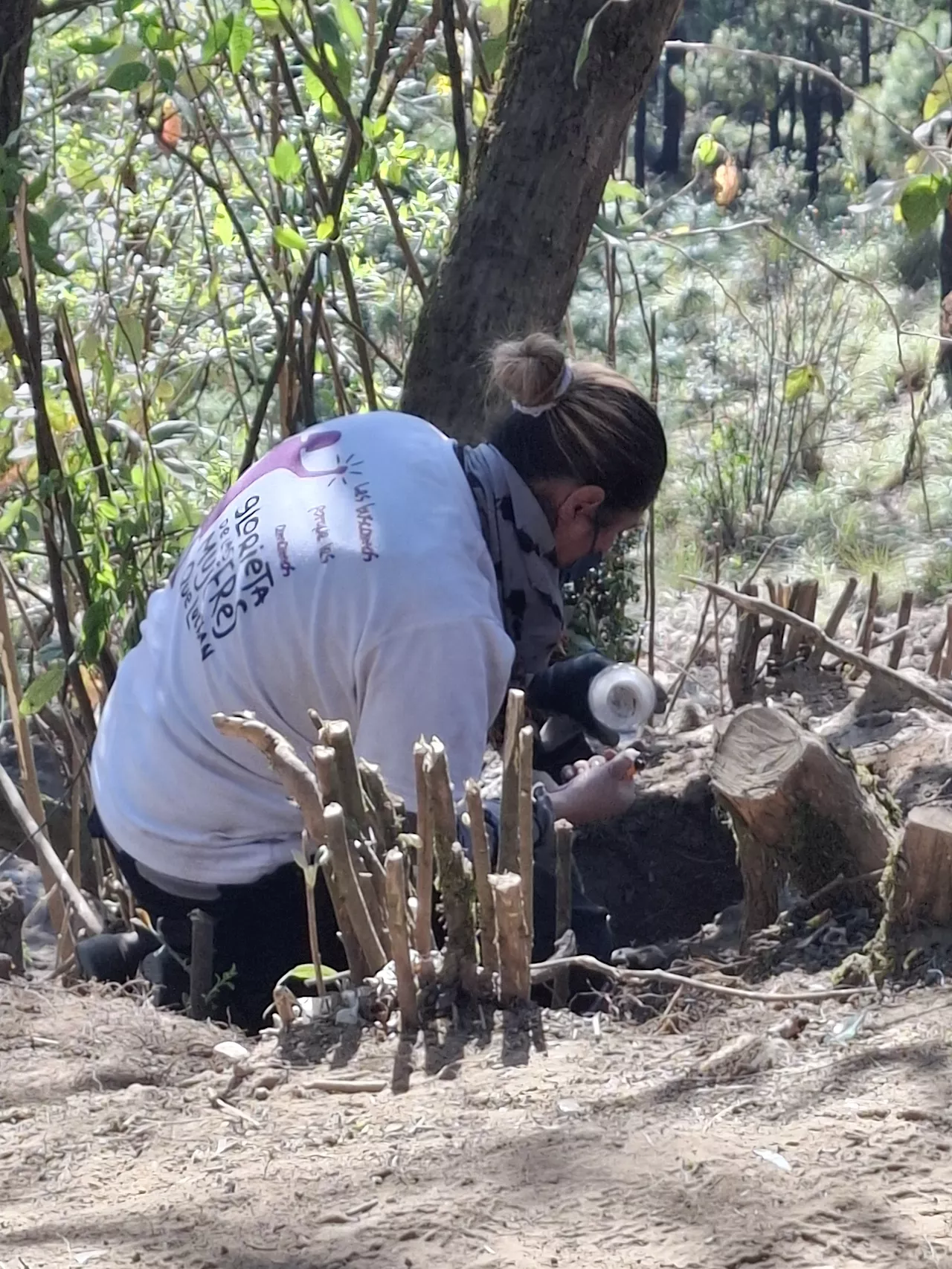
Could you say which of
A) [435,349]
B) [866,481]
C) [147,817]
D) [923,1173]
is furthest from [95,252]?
[866,481]

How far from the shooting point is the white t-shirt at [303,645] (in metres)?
2.17

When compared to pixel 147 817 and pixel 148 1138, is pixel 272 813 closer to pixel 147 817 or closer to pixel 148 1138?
pixel 147 817

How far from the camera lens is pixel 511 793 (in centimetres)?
201

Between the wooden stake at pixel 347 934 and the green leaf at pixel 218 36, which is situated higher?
the green leaf at pixel 218 36

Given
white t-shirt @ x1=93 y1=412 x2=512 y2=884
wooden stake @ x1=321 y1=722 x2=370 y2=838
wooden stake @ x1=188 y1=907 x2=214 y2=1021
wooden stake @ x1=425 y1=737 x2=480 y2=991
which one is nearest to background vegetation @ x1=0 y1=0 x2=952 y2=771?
white t-shirt @ x1=93 y1=412 x2=512 y2=884

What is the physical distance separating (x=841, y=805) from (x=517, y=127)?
1.46m

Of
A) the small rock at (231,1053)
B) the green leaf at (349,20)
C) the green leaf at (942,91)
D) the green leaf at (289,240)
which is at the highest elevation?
the green leaf at (349,20)

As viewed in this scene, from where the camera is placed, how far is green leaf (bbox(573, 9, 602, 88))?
2502 mm

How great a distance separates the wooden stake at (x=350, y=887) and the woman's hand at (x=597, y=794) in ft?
2.22

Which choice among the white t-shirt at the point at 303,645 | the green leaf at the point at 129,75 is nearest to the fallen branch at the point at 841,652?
the white t-shirt at the point at 303,645

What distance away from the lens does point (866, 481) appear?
26.8 feet

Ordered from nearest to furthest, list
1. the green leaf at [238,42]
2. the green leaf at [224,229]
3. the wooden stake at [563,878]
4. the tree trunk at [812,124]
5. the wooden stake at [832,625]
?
the wooden stake at [563,878], the green leaf at [238,42], the green leaf at [224,229], the wooden stake at [832,625], the tree trunk at [812,124]

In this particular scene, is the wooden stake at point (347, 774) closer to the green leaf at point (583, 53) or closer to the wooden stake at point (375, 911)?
the wooden stake at point (375, 911)

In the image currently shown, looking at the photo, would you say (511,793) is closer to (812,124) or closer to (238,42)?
(238,42)
